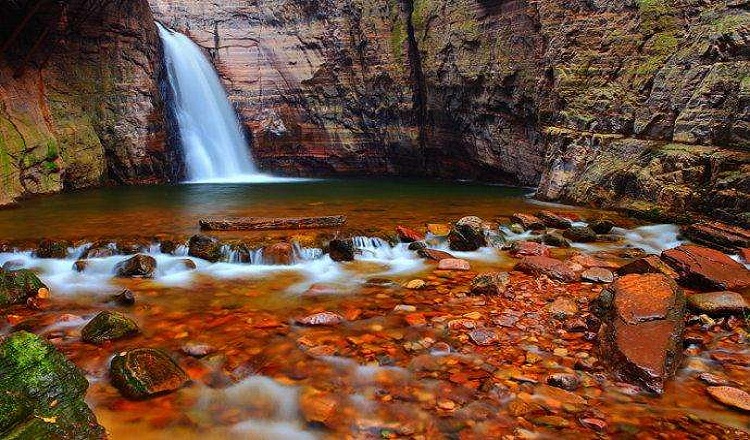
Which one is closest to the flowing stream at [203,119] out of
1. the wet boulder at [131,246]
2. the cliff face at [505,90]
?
the cliff face at [505,90]

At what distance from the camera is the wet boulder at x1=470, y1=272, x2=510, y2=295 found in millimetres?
5098

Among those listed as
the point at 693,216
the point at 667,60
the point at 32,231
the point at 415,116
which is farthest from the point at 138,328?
the point at 415,116

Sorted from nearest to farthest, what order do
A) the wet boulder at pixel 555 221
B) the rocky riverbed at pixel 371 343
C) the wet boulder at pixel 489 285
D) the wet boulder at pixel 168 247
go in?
the rocky riverbed at pixel 371 343 < the wet boulder at pixel 489 285 < the wet boulder at pixel 168 247 < the wet boulder at pixel 555 221

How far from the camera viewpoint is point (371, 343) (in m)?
3.97

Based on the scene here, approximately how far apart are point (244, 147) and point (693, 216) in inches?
704

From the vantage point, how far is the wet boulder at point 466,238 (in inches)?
291

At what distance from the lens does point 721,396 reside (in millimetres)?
2988

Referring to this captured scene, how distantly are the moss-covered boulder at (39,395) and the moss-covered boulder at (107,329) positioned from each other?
115 centimetres

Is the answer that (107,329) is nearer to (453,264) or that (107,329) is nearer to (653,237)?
(453,264)

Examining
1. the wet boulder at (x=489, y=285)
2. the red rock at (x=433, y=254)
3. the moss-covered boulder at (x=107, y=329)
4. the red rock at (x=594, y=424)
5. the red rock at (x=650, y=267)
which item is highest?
the red rock at (x=650, y=267)

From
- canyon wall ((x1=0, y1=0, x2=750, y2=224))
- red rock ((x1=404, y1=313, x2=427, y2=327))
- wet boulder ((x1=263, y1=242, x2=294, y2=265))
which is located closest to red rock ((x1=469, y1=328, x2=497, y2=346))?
red rock ((x1=404, y1=313, x2=427, y2=327))

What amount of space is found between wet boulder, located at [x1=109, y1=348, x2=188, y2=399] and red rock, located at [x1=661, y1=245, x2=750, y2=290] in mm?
5407

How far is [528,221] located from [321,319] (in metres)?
5.52

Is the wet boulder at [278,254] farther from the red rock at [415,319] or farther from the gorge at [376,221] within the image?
the red rock at [415,319]
